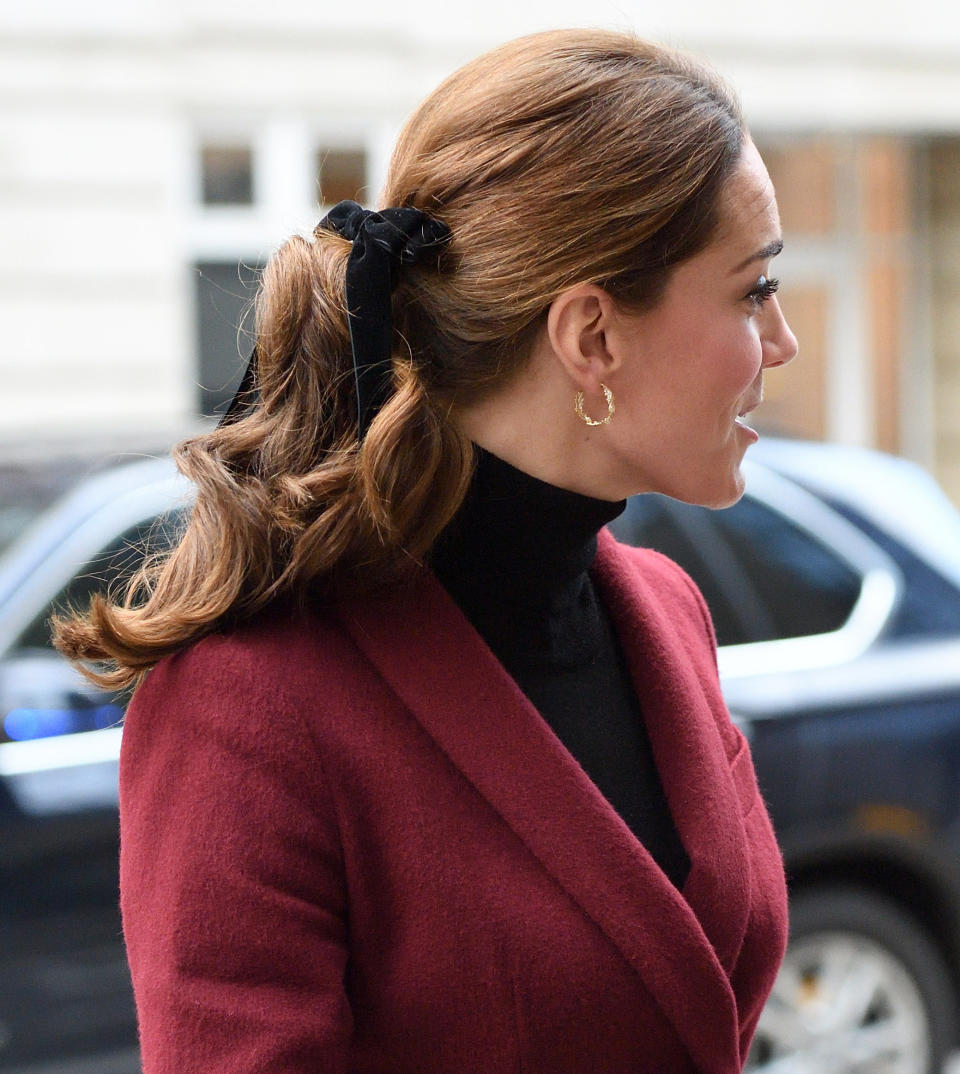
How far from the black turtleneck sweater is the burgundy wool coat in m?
0.07

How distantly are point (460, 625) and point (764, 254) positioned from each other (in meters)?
0.50

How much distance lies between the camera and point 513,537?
1.52m

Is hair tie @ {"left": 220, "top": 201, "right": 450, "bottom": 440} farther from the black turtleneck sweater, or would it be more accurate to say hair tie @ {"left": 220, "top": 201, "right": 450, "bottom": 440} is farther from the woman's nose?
the woman's nose

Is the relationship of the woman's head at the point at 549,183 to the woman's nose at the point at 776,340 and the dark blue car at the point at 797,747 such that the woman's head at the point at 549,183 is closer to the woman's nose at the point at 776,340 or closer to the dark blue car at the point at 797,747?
the woman's nose at the point at 776,340

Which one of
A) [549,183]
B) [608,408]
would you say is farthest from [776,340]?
[549,183]

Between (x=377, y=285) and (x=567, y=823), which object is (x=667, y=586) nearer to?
(x=567, y=823)

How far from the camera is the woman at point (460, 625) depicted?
1.31 meters

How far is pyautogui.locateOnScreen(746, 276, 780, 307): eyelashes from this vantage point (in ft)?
4.94

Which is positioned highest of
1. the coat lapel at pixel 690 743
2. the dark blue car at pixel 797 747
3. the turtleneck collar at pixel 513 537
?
the turtleneck collar at pixel 513 537

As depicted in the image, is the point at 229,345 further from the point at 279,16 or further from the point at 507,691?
the point at 507,691

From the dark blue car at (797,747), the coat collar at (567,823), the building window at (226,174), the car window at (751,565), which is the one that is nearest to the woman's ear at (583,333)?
the coat collar at (567,823)

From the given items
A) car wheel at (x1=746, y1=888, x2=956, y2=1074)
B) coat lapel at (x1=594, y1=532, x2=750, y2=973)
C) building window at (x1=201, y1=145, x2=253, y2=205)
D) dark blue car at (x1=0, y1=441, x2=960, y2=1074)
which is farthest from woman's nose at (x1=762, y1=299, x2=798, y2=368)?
building window at (x1=201, y1=145, x2=253, y2=205)

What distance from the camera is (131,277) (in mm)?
7531

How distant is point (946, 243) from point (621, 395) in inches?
380
